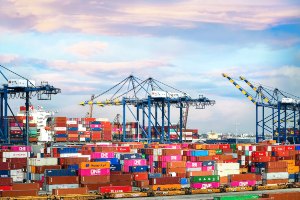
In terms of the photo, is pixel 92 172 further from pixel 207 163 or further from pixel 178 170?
pixel 207 163

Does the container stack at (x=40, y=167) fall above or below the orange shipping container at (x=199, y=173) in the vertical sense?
above

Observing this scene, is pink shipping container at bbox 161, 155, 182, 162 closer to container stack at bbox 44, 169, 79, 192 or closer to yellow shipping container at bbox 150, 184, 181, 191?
yellow shipping container at bbox 150, 184, 181, 191

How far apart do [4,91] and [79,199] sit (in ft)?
122

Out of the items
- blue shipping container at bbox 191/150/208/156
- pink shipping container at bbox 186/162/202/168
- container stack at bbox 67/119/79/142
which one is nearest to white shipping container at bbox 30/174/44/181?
pink shipping container at bbox 186/162/202/168

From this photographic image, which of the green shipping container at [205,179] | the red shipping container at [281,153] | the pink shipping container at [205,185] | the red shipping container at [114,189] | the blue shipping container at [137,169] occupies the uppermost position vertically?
the red shipping container at [281,153]

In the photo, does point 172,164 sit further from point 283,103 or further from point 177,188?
point 283,103

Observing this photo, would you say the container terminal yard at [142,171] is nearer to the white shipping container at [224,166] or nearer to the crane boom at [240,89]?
the white shipping container at [224,166]

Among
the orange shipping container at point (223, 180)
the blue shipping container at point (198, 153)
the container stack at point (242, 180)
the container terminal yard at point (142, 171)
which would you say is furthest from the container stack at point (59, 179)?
the blue shipping container at point (198, 153)

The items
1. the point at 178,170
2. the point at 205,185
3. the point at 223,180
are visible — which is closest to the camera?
the point at 205,185

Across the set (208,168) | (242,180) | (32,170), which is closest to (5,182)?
(32,170)

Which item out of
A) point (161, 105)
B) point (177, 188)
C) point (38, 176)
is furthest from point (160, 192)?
point (161, 105)

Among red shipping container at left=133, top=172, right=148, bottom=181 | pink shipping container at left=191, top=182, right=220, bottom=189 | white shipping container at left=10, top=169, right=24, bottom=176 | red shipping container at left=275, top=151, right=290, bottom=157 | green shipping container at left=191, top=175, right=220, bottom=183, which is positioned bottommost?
pink shipping container at left=191, top=182, right=220, bottom=189

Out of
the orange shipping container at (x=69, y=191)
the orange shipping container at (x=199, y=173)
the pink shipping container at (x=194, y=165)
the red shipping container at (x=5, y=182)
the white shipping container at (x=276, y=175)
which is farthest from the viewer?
the white shipping container at (x=276, y=175)

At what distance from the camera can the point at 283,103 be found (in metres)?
119
